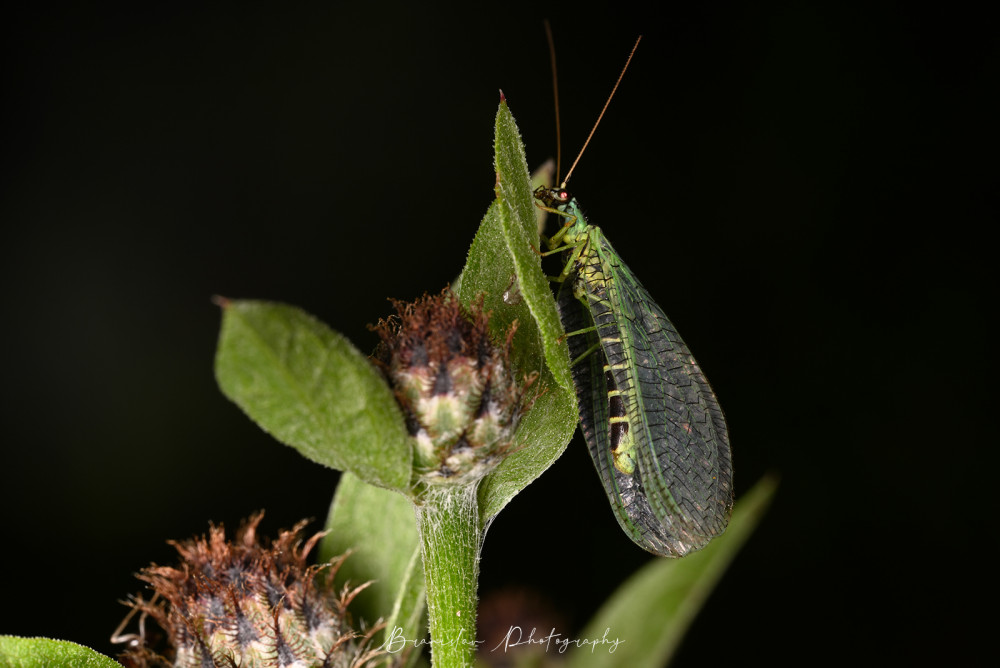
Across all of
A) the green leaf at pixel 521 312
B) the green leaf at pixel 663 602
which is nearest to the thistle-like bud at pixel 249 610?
the green leaf at pixel 521 312

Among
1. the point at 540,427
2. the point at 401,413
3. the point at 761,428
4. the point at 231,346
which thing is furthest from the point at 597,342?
the point at 761,428

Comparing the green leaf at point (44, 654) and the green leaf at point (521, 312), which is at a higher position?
the green leaf at point (521, 312)

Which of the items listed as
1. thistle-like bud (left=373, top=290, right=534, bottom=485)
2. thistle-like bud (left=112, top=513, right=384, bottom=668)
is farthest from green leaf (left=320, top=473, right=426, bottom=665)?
thistle-like bud (left=373, top=290, right=534, bottom=485)

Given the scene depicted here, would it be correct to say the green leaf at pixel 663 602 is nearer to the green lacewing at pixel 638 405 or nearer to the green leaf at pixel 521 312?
the green lacewing at pixel 638 405

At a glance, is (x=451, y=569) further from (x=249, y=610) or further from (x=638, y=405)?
(x=638, y=405)

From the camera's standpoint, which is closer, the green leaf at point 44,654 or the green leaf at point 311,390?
the green leaf at point 311,390

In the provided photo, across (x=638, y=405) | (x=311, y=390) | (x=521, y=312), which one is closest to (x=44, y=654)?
(x=311, y=390)

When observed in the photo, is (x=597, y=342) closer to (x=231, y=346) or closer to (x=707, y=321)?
(x=231, y=346)
